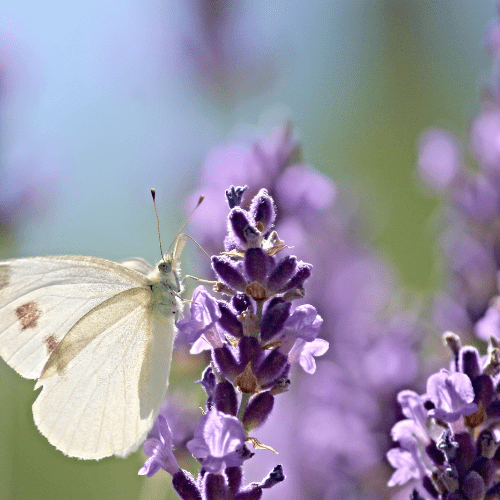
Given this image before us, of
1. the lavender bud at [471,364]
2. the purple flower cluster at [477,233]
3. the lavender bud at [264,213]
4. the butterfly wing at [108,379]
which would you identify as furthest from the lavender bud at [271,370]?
the purple flower cluster at [477,233]

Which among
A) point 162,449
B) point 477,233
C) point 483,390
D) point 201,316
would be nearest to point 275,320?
point 201,316

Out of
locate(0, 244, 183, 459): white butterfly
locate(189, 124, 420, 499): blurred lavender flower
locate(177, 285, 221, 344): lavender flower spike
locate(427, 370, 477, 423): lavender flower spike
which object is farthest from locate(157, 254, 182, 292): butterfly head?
locate(427, 370, 477, 423): lavender flower spike

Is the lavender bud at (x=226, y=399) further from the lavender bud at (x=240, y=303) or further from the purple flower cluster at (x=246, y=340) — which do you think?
the lavender bud at (x=240, y=303)

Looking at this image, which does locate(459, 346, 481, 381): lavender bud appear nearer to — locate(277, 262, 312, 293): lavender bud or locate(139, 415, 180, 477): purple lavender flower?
locate(277, 262, 312, 293): lavender bud

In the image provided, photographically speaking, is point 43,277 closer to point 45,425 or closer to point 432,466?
point 45,425

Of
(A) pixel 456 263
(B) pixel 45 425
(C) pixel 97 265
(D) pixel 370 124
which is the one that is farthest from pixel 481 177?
(D) pixel 370 124

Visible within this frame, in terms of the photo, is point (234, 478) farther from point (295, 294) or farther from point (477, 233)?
point (477, 233)
